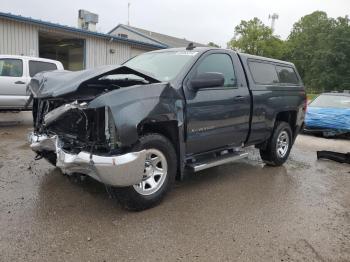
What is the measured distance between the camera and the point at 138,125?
12.6 feet

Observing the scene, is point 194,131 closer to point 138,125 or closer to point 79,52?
point 138,125

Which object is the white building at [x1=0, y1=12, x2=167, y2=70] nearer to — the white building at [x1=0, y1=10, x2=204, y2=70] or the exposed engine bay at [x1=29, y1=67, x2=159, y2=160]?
the white building at [x1=0, y1=10, x2=204, y2=70]

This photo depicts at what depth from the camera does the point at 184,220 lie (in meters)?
4.03

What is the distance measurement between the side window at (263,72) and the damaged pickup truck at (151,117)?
29 mm

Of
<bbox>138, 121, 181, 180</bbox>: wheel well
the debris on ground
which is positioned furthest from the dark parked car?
<bbox>138, 121, 181, 180</bbox>: wheel well

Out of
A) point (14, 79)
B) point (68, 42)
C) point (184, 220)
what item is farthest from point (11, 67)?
point (68, 42)

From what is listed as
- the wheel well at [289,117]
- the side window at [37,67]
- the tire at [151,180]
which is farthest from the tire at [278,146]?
the side window at [37,67]

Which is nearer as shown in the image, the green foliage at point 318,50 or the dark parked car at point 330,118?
the dark parked car at point 330,118

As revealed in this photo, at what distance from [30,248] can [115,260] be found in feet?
2.58

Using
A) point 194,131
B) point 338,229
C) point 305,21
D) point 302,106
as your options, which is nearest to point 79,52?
point 302,106

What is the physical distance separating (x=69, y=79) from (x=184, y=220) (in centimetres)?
200

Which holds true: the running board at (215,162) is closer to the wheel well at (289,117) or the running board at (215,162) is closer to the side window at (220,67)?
the side window at (220,67)

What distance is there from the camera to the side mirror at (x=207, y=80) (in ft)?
14.8

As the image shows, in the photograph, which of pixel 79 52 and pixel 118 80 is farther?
pixel 79 52
